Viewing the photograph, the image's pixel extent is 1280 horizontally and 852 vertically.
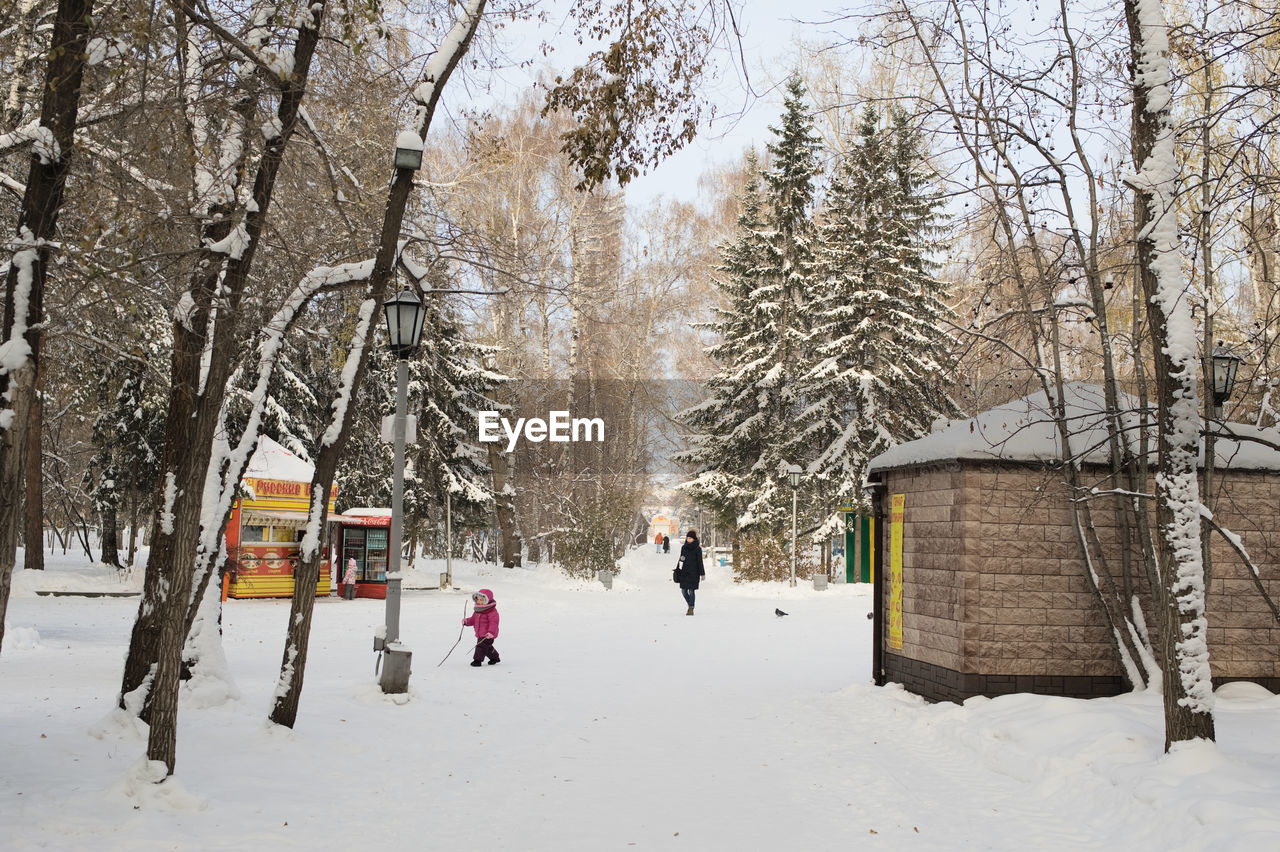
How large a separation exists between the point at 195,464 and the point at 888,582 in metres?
7.94

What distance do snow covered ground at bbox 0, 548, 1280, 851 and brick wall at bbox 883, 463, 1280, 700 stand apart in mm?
481

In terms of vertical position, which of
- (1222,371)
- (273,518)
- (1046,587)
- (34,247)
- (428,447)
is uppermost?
(428,447)

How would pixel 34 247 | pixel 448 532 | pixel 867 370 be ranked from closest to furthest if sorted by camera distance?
pixel 34 247 < pixel 448 532 < pixel 867 370

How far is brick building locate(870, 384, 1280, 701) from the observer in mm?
9531

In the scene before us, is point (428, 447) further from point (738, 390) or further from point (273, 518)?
point (738, 390)

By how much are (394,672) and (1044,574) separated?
645 centimetres

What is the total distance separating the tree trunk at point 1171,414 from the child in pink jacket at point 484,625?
27.9ft

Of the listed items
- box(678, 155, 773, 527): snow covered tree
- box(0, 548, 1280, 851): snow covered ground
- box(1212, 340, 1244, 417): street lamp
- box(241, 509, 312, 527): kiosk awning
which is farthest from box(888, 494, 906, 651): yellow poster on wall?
box(678, 155, 773, 527): snow covered tree

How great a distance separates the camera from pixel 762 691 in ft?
39.0

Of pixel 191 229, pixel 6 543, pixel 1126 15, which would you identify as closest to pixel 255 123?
pixel 191 229

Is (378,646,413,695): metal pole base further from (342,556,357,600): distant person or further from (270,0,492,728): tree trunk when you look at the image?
(342,556,357,600): distant person

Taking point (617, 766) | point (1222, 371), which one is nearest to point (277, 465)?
point (617, 766)

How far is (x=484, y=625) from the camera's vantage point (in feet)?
43.7

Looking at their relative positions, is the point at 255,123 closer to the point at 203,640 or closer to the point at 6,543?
the point at 6,543
